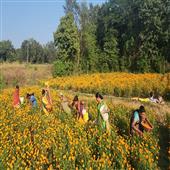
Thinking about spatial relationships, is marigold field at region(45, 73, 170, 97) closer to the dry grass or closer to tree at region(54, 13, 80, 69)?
the dry grass

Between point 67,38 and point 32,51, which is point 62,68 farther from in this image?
point 32,51

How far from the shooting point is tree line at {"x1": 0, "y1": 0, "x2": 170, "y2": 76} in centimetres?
3569

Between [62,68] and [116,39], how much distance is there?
21.2 ft

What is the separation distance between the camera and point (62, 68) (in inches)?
1581

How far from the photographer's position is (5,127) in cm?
1186

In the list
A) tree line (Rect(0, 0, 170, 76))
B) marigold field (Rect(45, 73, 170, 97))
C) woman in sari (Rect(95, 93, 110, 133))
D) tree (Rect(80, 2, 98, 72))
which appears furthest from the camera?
tree (Rect(80, 2, 98, 72))

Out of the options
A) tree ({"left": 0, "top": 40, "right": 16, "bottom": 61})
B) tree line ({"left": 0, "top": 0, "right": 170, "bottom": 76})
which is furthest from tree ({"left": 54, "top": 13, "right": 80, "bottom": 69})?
tree ({"left": 0, "top": 40, "right": 16, "bottom": 61})

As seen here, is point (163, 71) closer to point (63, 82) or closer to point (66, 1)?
point (63, 82)

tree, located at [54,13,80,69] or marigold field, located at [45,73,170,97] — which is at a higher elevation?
tree, located at [54,13,80,69]

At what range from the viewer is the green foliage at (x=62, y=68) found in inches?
1577

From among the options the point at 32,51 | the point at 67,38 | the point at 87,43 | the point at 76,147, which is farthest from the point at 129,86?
the point at 32,51

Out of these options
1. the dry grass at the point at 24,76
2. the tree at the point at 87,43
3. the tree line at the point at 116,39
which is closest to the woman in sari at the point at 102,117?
the tree line at the point at 116,39

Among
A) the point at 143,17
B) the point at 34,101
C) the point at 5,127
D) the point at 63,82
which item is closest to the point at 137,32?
the point at 143,17

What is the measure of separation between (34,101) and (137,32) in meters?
24.1
